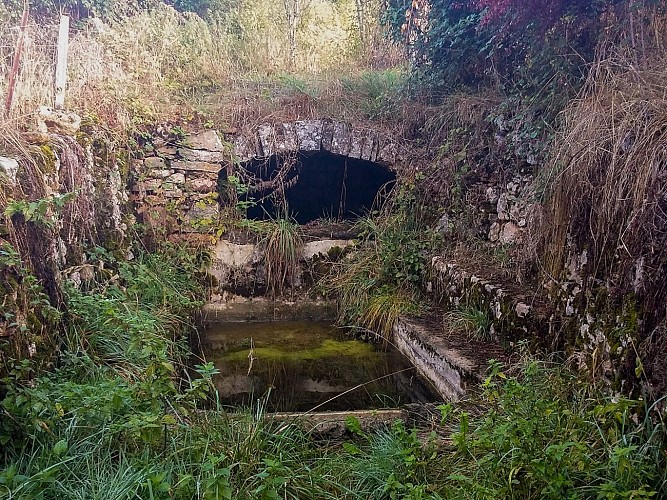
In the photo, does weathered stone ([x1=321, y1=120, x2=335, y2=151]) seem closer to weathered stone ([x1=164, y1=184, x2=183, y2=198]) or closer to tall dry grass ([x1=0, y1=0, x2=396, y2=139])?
tall dry grass ([x1=0, y1=0, x2=396, y2=139])

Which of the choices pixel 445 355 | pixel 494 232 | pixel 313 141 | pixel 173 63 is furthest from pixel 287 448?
pixel 173 63

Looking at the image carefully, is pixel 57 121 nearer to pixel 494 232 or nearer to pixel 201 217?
pixel 201 217

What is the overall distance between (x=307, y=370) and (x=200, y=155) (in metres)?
3.01

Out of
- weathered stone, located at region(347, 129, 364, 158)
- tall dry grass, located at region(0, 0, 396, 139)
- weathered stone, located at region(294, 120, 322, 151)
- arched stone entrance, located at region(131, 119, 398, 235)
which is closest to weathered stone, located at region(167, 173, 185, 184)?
arched stone entrance, located at region(131, 119, 398, 235)

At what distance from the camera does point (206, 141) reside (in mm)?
6105

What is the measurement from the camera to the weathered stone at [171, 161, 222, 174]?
5.99 m

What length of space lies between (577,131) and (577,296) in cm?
91

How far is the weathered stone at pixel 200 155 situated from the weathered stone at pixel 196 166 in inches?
1.4

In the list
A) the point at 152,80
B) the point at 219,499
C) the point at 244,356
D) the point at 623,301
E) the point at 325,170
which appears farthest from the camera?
the point at 325,170

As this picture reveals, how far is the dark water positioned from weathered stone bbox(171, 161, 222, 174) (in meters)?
1.83

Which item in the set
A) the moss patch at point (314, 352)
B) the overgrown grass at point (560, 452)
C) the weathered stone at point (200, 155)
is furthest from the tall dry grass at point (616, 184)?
the weathered stone at point (200, 155)

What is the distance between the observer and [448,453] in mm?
2529

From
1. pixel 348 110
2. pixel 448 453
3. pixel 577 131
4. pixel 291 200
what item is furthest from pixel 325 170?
pixel 448 453

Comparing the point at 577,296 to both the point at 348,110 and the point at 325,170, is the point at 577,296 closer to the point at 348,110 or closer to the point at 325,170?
the point at 348,110
